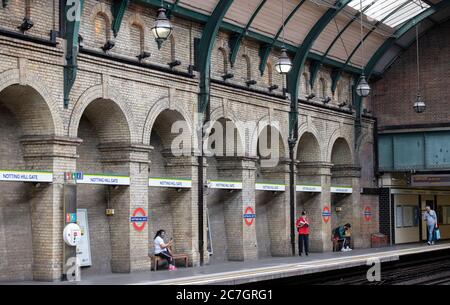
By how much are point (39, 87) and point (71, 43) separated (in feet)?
4.79

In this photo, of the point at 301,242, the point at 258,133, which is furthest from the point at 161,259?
the point at 301,242

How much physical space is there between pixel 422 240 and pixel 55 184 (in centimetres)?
2595

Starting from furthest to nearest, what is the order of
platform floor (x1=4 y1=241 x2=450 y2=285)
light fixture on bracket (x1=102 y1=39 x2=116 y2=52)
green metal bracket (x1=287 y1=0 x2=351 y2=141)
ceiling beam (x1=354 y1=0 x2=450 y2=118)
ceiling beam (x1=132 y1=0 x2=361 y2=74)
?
ceiling beam (x1=354 y1=0 x2=450 y2=118) → green metal bracket (x1=287 y1=0 x2=351 y2=141) → ceiling beam (x1=132 y1=0 x2=361 y2=74) → light fixture on bracket (x1=102 y1=39 x2=116 y2=52) → platform floor (x1=4 y1=241 x2=450 y2=285)

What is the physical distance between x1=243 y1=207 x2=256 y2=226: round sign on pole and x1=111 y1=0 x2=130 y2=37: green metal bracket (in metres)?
8.41

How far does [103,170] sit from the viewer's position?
23.3m

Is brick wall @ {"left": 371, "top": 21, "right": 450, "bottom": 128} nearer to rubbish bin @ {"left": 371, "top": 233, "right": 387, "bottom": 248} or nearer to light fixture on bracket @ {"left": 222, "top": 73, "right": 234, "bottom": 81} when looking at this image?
rubbish bin @ {"left": 371, "top": 233, "right": 387, "bottom": 248}

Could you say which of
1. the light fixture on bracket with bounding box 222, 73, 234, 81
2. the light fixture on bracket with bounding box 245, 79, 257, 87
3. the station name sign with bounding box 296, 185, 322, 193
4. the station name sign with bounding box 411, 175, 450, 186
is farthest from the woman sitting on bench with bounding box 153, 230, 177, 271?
the station name sign with bounding box 411, 175, 450, 186

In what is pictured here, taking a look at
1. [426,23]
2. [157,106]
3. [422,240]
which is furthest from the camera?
[422,240]

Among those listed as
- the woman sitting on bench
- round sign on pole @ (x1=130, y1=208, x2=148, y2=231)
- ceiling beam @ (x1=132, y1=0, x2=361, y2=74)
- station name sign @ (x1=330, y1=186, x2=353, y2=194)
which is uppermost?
ceiling beam @ (x1=132, y1=0, x2=361, y2=74)

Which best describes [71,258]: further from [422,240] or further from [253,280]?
[422,240]

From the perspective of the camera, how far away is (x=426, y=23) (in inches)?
1435

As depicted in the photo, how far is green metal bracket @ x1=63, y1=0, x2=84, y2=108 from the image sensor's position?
20.5 metres

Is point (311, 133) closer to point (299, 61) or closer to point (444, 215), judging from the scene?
point (299, 61)
